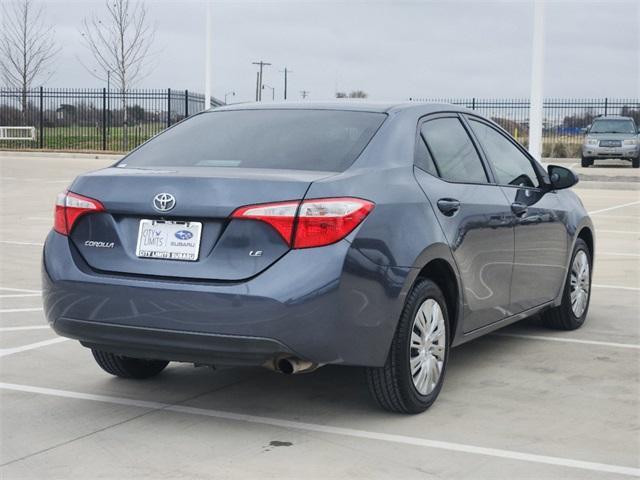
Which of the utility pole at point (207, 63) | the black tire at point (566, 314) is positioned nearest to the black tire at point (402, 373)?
the black tire at point (566, 314)

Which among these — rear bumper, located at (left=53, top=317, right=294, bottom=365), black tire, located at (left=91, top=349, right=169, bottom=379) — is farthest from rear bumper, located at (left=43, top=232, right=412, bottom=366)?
black tire, located at (left=91, top=349, right=169, bottom=379)

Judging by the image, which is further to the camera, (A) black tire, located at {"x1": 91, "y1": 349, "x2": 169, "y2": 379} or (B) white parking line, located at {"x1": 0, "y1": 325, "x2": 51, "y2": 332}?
(B) white parking line, located at {"x1": 0, "y1": 325, "x2": 51, "y2": 332}

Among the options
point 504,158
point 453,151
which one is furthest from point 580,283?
point 453,151

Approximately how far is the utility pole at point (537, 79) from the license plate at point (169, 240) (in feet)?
59.2

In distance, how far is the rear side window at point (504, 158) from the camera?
655 cm

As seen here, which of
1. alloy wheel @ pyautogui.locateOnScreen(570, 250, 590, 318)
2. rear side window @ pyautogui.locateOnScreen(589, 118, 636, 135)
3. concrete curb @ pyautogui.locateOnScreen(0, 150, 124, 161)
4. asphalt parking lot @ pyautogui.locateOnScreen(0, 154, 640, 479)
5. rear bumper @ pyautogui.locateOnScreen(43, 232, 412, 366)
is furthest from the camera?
concrete curb @ pyautogui.locateOnScreen(0, 150, 124, 161)

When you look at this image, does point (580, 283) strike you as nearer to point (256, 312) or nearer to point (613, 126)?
point (256, 312)

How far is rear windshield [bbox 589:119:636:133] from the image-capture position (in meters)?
34.1

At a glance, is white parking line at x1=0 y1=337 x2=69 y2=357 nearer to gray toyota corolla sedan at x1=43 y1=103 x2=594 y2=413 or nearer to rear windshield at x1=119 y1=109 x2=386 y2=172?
gray toyota corolla sedan at x1=43 y1=103 x2=594 y2=413

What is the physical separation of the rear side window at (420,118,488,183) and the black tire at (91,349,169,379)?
199 centimetres

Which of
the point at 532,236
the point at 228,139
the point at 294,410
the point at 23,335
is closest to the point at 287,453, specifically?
the point at 294,410

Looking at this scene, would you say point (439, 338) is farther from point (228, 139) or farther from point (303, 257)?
point (228, 139)

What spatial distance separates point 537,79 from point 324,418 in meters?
18.6

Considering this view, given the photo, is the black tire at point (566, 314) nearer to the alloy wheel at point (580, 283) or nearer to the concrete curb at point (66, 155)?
the alloy wheel at point (580, 283)
